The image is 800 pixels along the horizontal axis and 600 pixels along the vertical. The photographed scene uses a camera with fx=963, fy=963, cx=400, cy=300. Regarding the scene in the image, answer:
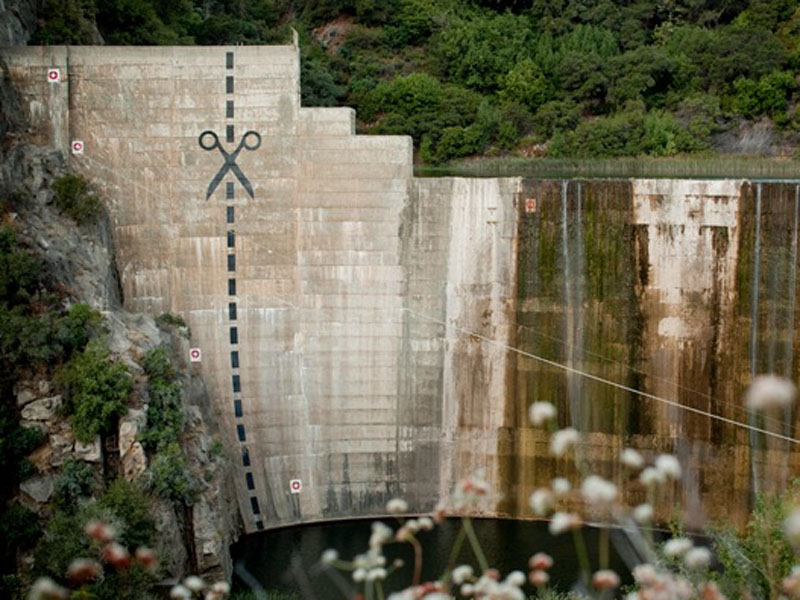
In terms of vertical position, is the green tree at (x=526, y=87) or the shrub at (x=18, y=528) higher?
the green tree at (x=526, y=87)

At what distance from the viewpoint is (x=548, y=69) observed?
52.0 m

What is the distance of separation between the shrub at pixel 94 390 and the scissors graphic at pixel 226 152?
5.92 m

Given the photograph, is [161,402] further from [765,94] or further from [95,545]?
[765,94]

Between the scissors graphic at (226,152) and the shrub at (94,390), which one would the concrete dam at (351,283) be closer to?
the scissors graphic at (226,152)

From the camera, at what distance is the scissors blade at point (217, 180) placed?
23.9 metres

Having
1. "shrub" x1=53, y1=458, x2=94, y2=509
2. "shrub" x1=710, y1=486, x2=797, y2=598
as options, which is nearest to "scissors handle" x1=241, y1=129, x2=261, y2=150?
"shrub" x1=53, y1=458, x2=94, y2=509

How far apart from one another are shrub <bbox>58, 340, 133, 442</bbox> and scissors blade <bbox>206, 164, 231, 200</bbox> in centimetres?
568

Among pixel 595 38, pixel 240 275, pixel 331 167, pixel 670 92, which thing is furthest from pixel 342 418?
pixel 595 38

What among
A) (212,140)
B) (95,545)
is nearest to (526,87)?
(212,140)

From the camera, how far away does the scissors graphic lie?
23.8 metres

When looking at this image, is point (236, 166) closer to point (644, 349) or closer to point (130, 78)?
point (130, 78)

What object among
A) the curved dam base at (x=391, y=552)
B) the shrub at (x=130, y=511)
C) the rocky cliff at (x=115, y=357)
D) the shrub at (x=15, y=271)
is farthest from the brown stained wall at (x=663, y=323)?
the shrub at (x=15, y=271)

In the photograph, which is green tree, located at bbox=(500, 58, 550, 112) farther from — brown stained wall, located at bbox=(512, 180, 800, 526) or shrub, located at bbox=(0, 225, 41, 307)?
shrub, located at bbox=(0, 225, 41, 307)

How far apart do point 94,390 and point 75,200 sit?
19.5ft
